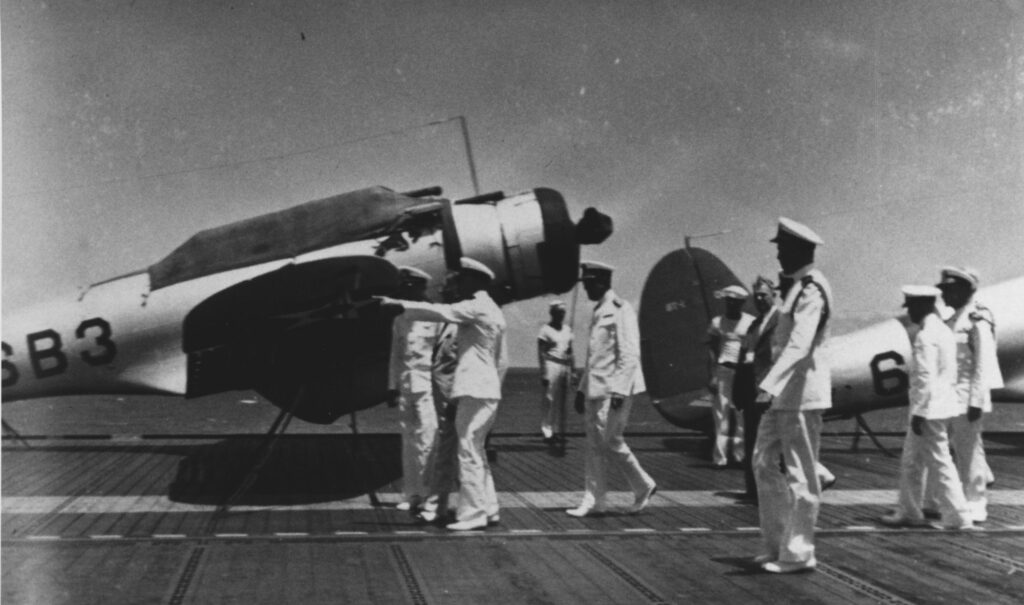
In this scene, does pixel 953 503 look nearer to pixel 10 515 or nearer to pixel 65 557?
pixel 65 557

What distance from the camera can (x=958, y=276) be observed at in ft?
24.9

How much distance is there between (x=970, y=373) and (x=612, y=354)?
2783mm

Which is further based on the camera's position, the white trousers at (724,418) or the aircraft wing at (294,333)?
the white trousers at (724,418)

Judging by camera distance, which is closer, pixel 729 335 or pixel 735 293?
pixel 729 335

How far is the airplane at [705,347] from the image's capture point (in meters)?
10.9

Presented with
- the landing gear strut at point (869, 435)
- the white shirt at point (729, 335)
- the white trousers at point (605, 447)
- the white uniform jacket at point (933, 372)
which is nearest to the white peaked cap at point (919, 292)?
the white uniform jacket at point (933, 372)

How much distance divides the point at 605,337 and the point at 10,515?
4.36 metres

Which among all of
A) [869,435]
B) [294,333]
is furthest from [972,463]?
[294,333]

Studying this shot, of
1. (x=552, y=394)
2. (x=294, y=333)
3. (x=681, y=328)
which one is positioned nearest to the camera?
(x=294, y=333)

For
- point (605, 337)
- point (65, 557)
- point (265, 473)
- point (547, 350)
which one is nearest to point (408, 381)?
point (605, 337)

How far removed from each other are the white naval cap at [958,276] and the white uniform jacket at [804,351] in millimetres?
2645

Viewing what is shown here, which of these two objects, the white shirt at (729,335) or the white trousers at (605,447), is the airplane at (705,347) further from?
the white trousers at (605,447)

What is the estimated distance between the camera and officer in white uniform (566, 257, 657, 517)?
23.7 feet

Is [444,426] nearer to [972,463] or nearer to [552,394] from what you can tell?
[972,463]
